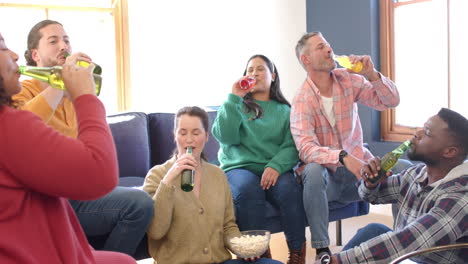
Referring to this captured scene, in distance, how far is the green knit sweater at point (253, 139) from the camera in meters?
3.06

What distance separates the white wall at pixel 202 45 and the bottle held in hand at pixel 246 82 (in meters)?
1.91

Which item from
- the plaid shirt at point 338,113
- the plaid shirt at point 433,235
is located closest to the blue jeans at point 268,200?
the plaid shirt at point 338,113

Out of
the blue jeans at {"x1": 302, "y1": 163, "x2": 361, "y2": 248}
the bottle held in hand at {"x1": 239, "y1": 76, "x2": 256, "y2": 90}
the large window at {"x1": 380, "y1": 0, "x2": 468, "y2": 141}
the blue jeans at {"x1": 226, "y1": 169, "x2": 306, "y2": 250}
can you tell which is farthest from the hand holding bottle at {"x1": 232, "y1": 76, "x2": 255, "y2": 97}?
the large window at {"x1": 380, "y1": 0, "x2": 468, "y2": 141}

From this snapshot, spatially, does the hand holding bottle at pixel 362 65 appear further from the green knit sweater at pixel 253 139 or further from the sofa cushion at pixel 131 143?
the sofa cushion at pixel 131 143

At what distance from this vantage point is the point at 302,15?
16.9 ft

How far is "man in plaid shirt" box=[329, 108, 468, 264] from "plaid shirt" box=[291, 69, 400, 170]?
669 mm

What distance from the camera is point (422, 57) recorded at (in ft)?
14.0

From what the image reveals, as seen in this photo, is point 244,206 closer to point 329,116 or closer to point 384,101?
point 329,116

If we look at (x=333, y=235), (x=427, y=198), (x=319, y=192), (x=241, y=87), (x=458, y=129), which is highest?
(x=241, y=87)

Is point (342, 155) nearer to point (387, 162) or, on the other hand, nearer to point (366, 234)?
point (387, 162)

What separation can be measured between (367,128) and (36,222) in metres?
3.69

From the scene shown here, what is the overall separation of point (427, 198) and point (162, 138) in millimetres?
1934

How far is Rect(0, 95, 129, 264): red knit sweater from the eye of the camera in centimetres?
113

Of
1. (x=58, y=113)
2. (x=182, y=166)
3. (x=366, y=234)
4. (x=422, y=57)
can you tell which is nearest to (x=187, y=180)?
(x=182, y=166)
